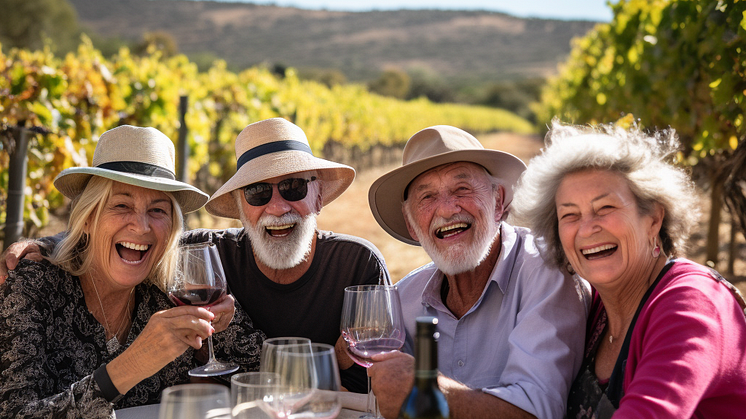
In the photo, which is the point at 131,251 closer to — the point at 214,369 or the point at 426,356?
the point at 214,369

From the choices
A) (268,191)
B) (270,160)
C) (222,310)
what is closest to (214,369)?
→ (222,310)

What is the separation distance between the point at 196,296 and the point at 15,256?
0.75 m

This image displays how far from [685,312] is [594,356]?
0.51 m

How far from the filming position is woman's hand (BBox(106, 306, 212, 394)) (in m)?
1.95

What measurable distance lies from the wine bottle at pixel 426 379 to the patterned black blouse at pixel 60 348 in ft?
3.78

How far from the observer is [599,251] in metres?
2.00

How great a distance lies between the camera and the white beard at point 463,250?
254 centimetres

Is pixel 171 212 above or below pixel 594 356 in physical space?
above

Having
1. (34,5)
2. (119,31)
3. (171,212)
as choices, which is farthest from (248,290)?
(119,31)

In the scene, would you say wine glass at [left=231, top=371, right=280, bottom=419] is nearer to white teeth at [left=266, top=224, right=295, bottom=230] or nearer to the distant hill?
white teeth at [left=266, top=224, right=295, bottom=230]

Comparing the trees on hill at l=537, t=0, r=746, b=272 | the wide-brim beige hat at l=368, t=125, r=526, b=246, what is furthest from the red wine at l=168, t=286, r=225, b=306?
the trees on hill at l=537, t=0, r=746, b=272

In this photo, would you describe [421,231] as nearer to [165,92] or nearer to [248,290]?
[248,290]

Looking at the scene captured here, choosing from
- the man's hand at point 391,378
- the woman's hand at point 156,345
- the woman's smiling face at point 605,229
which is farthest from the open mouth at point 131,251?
the woman's smiling face at point 605,229

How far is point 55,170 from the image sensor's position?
518cm
